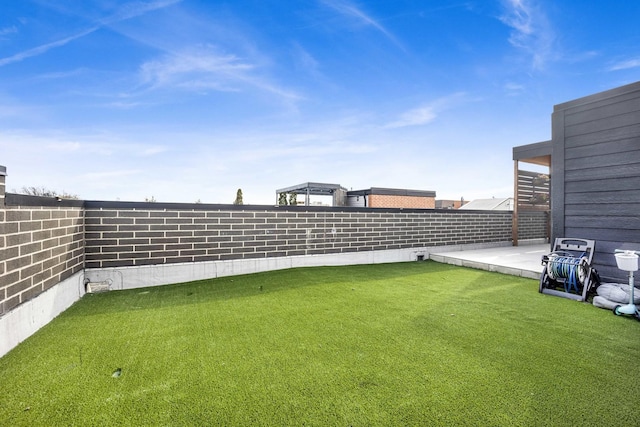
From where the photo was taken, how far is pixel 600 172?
423cm

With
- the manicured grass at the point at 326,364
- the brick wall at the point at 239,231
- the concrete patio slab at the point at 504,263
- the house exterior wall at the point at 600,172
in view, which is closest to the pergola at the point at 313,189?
the brick wall at the point at 239,231

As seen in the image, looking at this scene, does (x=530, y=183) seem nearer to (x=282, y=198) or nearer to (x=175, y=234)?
(x=175, y=234)

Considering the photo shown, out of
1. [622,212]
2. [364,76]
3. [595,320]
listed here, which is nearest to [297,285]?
[595,320]

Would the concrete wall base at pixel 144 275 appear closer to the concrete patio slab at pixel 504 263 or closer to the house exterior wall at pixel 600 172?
the concrete patio slab at pixel 504 263

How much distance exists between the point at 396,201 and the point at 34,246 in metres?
16.3

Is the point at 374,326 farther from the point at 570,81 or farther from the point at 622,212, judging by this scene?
the point at 570,81

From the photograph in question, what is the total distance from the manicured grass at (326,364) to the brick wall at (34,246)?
1.44 ft

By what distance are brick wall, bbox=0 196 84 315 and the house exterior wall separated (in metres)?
6.96

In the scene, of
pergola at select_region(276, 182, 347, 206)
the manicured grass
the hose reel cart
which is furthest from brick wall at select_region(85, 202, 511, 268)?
pergola at select_region(276, 182, 347, 206)

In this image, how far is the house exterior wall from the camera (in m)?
3.93

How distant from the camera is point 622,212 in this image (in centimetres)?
399

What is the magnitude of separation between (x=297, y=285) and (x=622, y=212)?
4859mm

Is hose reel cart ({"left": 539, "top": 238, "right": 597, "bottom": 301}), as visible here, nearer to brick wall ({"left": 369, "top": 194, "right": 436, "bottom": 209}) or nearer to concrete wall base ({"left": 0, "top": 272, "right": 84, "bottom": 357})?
concrete wall base ({"left": 0, "top": 272, "right": 84, "bottom": 357})

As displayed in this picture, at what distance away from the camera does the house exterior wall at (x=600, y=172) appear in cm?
393
